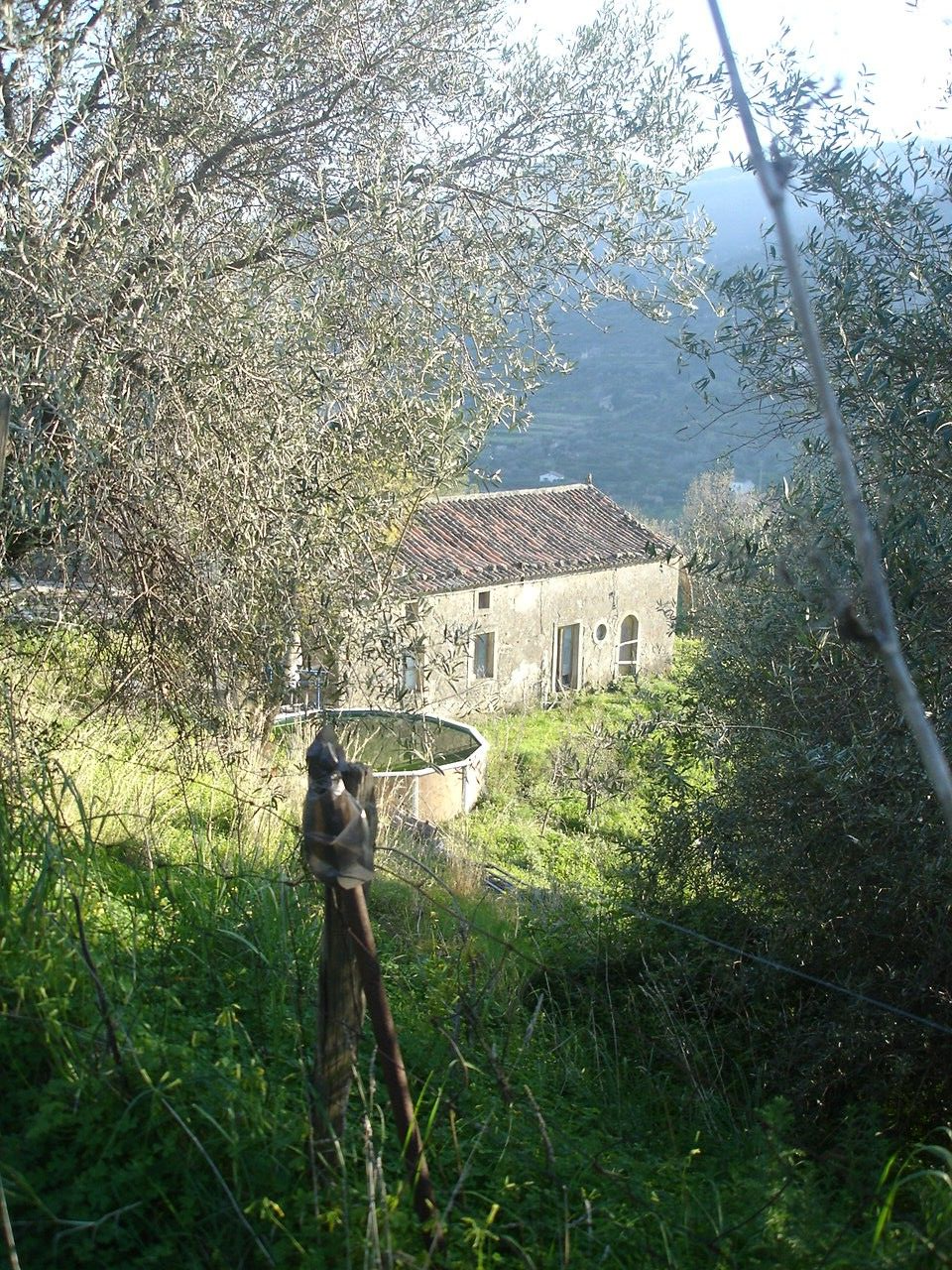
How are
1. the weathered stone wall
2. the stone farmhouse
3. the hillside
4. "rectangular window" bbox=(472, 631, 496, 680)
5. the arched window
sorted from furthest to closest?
the hillside → the arched window → "rectangular window" bbox=(472, 631, 496, 680) → the weathered stone wall → the stone farmhouse

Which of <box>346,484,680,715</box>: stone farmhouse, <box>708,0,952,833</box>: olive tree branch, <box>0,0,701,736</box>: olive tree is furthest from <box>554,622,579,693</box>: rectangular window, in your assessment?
<box>708,0,952,833</box>: olive tree branch

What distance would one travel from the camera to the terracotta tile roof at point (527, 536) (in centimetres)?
2688

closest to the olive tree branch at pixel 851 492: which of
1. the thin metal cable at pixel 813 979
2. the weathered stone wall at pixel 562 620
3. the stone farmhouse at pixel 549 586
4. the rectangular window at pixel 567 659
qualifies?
→ the thin metal cable at pixel 813 979

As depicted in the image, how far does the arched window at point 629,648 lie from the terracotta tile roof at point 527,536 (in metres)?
1.92

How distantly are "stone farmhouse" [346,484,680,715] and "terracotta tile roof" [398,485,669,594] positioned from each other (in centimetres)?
4

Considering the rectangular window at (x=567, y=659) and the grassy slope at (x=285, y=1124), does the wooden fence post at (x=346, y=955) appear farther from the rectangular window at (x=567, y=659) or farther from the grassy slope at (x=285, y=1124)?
the rectangular window at (x=567, y=659)

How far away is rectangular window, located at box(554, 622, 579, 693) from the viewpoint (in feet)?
100

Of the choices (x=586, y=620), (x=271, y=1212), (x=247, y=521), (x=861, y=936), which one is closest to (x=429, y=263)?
(x=247, y=521)

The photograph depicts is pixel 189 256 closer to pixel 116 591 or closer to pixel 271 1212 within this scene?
pixel 116 591

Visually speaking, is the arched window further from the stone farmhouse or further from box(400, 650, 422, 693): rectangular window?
box(400, 650, 422, 693): rectangular window

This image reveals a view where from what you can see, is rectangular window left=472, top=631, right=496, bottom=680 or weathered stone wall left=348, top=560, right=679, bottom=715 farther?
rectangular window left=472, top=631, right=496, bottom=680

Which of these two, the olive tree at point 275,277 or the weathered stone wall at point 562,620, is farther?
the weathered stone wall at point 562,620

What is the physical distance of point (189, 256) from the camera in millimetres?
6102

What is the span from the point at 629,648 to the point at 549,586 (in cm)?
411
